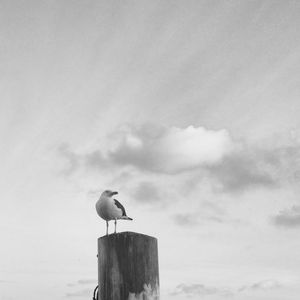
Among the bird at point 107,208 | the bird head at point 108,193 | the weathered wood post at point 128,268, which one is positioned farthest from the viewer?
the bird head at point 108,193

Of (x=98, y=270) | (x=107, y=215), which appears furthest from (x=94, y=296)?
(x=107, y=215)

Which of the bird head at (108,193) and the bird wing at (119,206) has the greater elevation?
the bird head at (108,193)

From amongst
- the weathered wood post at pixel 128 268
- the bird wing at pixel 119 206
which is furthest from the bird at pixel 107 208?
the weathered wood post at pixel 128 268

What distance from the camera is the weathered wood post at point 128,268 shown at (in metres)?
5.46

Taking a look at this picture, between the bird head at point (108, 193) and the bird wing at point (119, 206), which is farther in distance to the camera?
the bird wing at point (119, 206)

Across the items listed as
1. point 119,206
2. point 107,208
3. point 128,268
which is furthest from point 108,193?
point 128,268

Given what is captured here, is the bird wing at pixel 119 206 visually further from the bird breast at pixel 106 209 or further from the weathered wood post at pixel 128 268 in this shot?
the weathered wood post at pixel 128 268

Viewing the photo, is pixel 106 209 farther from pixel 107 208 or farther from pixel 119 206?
pixel 119 206

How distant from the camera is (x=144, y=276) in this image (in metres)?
5.50

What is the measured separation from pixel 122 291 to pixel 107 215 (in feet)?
14.6

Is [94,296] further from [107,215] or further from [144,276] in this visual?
[107,215]

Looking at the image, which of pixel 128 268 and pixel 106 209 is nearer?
pixel 128 268

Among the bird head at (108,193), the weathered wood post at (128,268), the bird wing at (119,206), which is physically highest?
the bird head at (108,193)

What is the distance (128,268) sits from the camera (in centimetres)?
550
